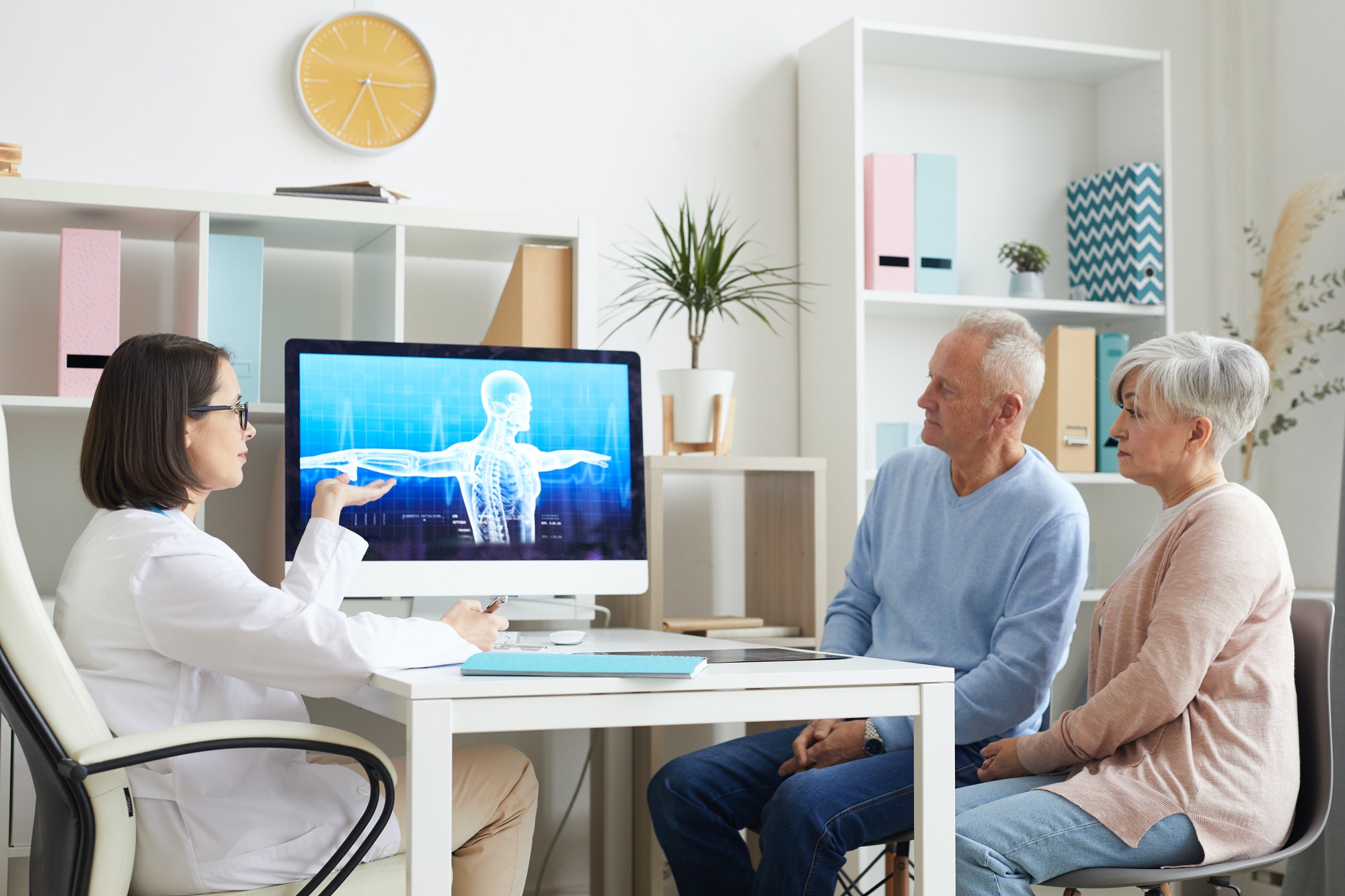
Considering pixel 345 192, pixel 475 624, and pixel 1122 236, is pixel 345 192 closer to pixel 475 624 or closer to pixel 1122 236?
pixel 475 624

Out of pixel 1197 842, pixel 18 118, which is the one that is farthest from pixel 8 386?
pixel 1197 842

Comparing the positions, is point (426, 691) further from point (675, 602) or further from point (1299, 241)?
point (1299, 241)

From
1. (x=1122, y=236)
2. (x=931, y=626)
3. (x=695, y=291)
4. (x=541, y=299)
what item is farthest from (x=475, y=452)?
(x=1122, y=236)

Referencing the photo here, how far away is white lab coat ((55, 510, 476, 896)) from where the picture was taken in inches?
55.7

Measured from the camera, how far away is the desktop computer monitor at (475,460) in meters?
2.04

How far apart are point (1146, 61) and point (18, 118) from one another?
2601 millimetres

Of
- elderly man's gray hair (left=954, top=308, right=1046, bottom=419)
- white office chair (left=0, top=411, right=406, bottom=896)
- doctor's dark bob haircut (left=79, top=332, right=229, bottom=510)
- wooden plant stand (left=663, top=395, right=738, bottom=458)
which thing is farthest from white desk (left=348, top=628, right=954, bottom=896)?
wooden plant stand (left=663, top=395, right=738, bottom=458)

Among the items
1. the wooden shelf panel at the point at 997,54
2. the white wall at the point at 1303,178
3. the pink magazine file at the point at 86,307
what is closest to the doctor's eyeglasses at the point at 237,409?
the pink magazine file at the point at 86,307

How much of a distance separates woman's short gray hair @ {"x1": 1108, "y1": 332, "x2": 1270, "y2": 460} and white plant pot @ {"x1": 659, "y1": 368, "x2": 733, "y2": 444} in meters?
0.95

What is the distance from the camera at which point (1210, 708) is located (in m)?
1.63

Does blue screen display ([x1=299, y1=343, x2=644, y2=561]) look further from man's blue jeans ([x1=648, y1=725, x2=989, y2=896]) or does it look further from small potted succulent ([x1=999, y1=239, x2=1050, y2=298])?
small potted succulent ([x1=999, y1=239, x2=1050, y2=298])

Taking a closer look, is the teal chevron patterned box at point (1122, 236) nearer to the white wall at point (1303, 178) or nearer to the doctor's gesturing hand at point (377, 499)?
the white wall at point (1303, 178)

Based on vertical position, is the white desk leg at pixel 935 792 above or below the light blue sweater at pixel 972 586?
below

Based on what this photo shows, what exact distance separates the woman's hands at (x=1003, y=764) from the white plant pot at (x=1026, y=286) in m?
1.44
